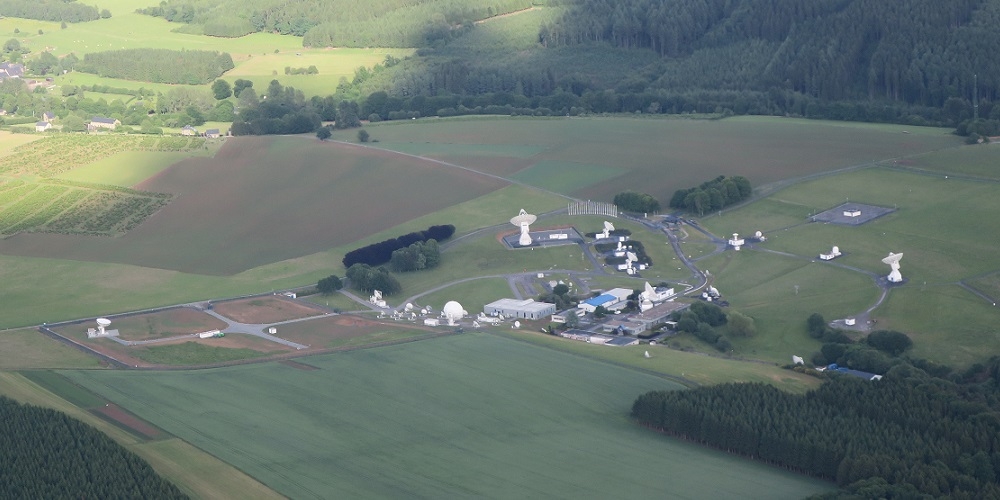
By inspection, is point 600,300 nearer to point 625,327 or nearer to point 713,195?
point 625,327

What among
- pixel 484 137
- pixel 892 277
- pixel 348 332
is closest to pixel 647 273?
pixel 892 277

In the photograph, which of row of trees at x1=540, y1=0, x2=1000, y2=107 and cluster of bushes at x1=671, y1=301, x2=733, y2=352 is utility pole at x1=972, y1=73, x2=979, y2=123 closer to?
row of trees at x1=540, y1=0, x2=1000, y2=107

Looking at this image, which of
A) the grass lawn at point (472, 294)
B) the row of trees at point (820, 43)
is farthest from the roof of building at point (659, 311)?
the row of trees at point (820, 43)

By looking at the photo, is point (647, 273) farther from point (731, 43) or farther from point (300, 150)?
point (731, 43)

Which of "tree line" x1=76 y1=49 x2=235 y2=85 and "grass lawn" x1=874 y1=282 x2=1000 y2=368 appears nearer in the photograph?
"grass lawn" x1=874 y1=282 x2=1000 y2=368

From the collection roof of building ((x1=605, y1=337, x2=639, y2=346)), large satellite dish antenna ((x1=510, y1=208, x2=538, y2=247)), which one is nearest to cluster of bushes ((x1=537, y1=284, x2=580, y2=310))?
roof of building ((x1=605, y1=337, x2=639, y2=346))
